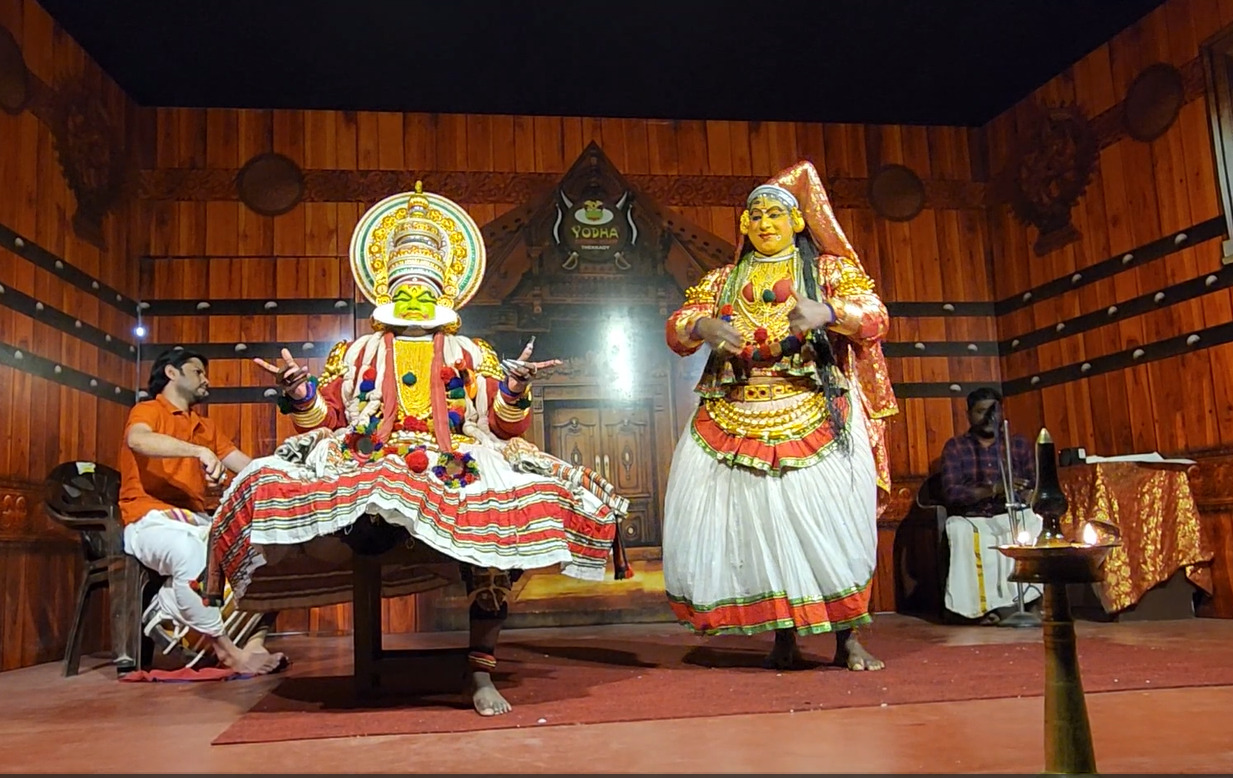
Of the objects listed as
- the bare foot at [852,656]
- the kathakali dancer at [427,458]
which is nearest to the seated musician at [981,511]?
the bare foot at [852,656]

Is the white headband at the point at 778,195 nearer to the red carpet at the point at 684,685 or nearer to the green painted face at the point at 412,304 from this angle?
the green painted face at the point at 412,304

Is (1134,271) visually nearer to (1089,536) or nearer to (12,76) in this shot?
(1089,536)

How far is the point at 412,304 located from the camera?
10.2 ft

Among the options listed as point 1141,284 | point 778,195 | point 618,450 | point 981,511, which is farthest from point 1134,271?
point 618,450

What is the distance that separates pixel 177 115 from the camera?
18.7 feet

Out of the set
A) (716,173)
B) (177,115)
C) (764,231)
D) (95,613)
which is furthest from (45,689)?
(716,173)

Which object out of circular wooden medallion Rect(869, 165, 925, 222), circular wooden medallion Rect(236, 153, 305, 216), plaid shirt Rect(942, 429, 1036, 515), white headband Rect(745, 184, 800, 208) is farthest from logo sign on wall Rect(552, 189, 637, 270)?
white headband Rect(745, 184, 800, 208)

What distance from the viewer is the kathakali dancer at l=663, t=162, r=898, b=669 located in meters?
3.28

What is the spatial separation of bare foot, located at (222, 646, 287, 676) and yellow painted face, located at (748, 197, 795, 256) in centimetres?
244

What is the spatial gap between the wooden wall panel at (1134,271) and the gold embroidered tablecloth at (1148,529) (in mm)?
329

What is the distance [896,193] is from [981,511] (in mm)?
2195

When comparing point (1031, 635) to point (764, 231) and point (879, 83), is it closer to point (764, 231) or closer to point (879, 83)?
point (764, 231)

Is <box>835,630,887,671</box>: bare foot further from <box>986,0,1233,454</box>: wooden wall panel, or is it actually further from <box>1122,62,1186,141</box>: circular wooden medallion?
<box>1122,62,1186,141</box>: circular wooden medallion

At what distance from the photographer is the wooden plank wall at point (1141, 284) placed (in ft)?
15.5
